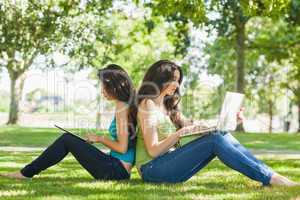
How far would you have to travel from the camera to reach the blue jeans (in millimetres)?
6824

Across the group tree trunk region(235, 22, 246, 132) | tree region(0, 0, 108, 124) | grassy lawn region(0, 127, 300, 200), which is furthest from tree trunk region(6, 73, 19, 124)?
grassy lawn region(0, 127, 300, 200)

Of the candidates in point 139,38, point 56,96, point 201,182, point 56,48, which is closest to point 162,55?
point 139,38

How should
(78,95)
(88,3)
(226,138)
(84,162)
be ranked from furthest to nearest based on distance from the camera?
(88,3)
(78,95)
(84,162)
(226,138)

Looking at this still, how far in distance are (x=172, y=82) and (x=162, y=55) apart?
4157 centimetres

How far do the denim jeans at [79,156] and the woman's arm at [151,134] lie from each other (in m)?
0.49

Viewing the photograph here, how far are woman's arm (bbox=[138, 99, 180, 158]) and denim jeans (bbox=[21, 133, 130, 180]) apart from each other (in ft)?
1.60

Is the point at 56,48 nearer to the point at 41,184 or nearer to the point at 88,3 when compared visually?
Result: the point at 88,3

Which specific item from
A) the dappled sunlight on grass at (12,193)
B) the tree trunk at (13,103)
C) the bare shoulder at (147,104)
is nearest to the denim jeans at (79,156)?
the bare shoulder at (147,104)

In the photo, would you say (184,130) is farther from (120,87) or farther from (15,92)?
(15,92)

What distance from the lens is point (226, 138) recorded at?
6926 millimetres

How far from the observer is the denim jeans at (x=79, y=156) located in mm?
7250

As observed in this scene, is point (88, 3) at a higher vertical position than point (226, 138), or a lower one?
higher

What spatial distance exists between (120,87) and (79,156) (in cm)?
88

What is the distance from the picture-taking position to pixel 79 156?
7312mm
